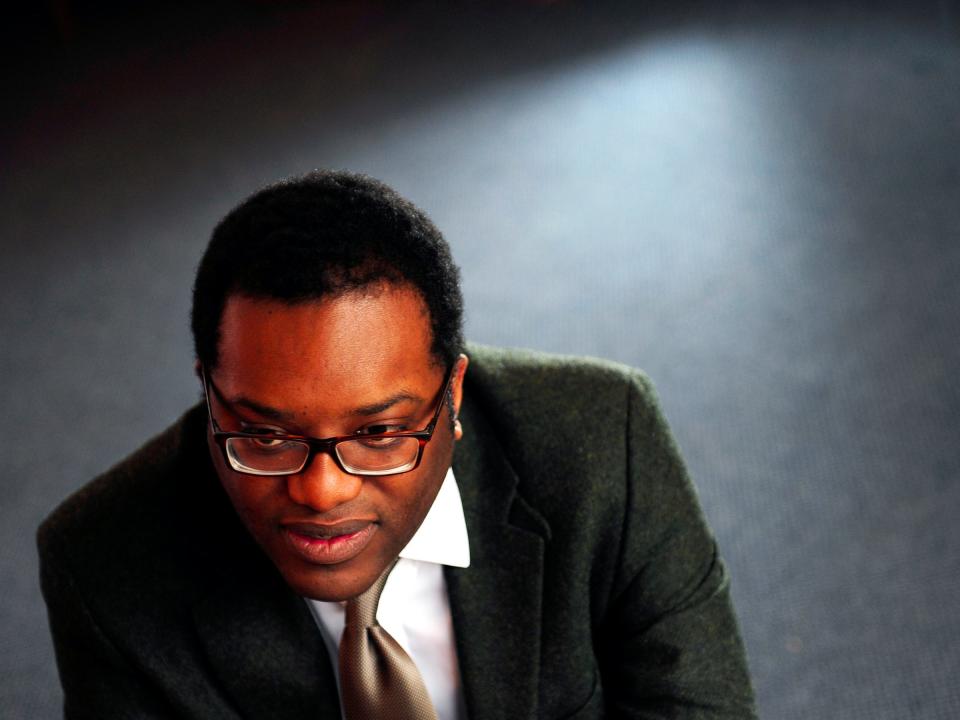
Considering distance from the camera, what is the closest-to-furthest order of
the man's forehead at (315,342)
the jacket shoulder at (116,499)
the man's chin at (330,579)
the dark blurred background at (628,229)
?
the man's forehead at (315,342) < the man's chin at (330,579) < the jacket shoulder at (116,499) < the dark blurred background at (628,229)

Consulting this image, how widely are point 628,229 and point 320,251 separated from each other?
2.26m

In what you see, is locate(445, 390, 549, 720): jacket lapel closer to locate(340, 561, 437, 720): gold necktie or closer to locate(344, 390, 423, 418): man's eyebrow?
locate(340, 561, 437, 720): gold necktie

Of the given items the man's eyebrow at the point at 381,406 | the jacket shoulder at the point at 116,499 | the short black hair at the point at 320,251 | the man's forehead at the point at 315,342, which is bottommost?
the jacket shoulder at the point at 116,499

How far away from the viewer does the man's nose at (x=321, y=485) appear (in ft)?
3.40

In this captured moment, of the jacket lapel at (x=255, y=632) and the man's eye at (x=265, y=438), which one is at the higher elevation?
the man's eye at (x=265, y=438)

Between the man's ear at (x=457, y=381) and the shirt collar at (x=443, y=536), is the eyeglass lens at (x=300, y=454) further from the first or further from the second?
the shirt collar at (x=443, y=536)

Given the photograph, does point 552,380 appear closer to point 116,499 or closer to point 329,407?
point 329,407

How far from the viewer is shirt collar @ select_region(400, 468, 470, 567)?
1.29 meters

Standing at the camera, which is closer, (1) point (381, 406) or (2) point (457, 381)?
(1) point (381, 406)

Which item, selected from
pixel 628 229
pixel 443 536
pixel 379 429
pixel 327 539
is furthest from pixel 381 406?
pixel 628 229

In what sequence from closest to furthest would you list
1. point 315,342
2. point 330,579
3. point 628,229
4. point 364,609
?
point 315,342 < point 330,579 < point 364,609 < point 628,229

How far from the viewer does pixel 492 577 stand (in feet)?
4.41

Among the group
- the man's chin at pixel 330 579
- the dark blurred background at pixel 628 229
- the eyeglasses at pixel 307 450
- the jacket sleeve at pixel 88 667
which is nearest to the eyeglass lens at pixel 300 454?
the eyeglasses at pixel 307 450

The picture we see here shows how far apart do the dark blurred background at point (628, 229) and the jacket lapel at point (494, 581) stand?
835 millimetres
